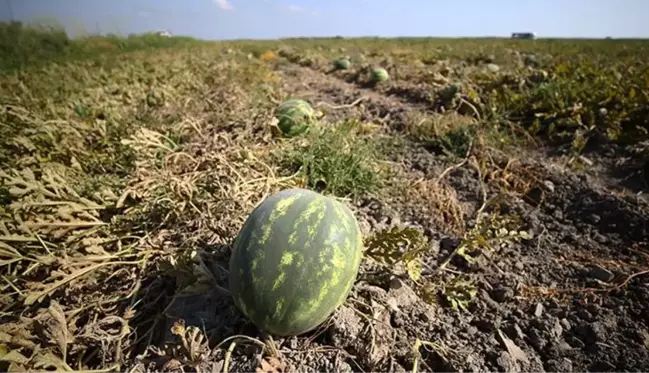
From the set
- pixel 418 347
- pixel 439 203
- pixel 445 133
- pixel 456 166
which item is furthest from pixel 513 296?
pixel 445 133

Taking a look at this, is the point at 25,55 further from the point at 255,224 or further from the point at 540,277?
the point at 540,277

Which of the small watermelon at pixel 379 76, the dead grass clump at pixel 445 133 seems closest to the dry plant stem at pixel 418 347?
the dead grass clump at pixel 445 133

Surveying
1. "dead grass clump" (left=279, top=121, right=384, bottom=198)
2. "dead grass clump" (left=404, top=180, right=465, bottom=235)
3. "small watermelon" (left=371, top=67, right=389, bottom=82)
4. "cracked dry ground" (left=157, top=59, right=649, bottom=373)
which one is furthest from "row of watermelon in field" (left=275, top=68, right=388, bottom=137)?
"small watermelon" (left=371, top=67, right=389, bottom=82)

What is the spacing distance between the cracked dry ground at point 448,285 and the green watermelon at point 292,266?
0.20 m

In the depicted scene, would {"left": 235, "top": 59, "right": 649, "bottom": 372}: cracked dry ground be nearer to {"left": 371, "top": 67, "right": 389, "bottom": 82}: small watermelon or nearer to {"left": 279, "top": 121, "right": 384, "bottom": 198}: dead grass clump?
{"left": 279, "top": 121, "right": 384, "bottom": 198}: dead grass clump

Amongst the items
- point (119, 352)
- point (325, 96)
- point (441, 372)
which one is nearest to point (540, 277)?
point (441, 372)

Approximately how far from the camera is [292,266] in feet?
5.00

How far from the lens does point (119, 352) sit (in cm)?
162

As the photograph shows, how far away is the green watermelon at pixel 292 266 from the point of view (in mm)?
1514

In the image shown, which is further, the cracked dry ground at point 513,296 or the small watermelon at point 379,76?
the small watermelon at point 379,76

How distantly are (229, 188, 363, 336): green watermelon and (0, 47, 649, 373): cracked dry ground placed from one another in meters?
0.20

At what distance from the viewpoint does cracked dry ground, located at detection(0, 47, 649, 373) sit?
1.71m

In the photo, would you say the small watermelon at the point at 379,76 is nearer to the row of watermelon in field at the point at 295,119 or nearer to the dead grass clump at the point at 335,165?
the row of watermelon in field at the point at 295,119

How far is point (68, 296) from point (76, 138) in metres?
1.88
